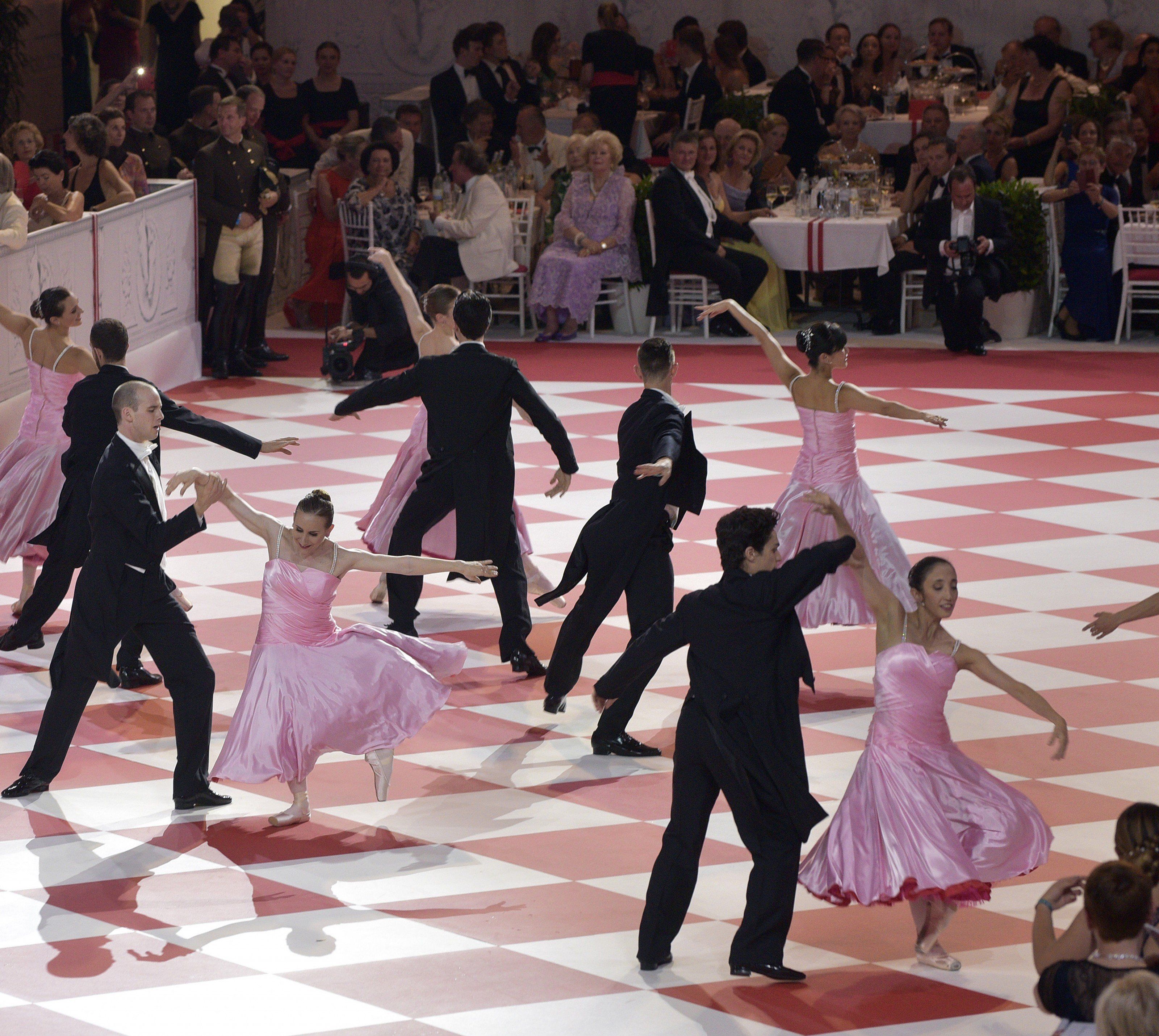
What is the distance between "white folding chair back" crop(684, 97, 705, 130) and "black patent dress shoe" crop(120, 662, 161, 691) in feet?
31.3

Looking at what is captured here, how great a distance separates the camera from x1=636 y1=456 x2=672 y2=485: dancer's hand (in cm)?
579

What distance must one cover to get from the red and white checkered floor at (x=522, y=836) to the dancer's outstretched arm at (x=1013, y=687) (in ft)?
1.92

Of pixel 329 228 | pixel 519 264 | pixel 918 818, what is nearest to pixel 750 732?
pixel 918 818

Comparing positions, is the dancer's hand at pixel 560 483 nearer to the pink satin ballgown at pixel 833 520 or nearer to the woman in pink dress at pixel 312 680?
the pink satin ballgown at pixel 833 520

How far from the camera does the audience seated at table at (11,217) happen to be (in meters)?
9.39

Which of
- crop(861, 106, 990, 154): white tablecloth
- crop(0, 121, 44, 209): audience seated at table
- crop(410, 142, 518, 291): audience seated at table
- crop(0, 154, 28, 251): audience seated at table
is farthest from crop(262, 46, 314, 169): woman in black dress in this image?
crop(0, 154, 28, 251): audience seated at table

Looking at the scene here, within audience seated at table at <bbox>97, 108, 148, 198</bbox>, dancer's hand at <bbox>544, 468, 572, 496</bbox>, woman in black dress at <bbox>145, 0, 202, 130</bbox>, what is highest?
woman in black dress at <bbox>145, 0, 202, 130</bbox>

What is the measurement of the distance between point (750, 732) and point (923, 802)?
0.47 m

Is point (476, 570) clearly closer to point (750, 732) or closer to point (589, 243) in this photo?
point (750, 732)

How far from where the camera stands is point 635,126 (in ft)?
52.8

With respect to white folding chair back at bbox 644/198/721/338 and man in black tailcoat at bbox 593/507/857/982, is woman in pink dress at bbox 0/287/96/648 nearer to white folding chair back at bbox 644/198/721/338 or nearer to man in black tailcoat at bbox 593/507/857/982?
man in black tailcoat at bbox 593/507/857/982

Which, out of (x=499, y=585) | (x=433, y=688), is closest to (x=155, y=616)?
(x=433, y=688)

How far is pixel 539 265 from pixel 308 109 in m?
3.21

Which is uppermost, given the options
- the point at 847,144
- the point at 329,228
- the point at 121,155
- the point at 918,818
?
the point at 847,144
